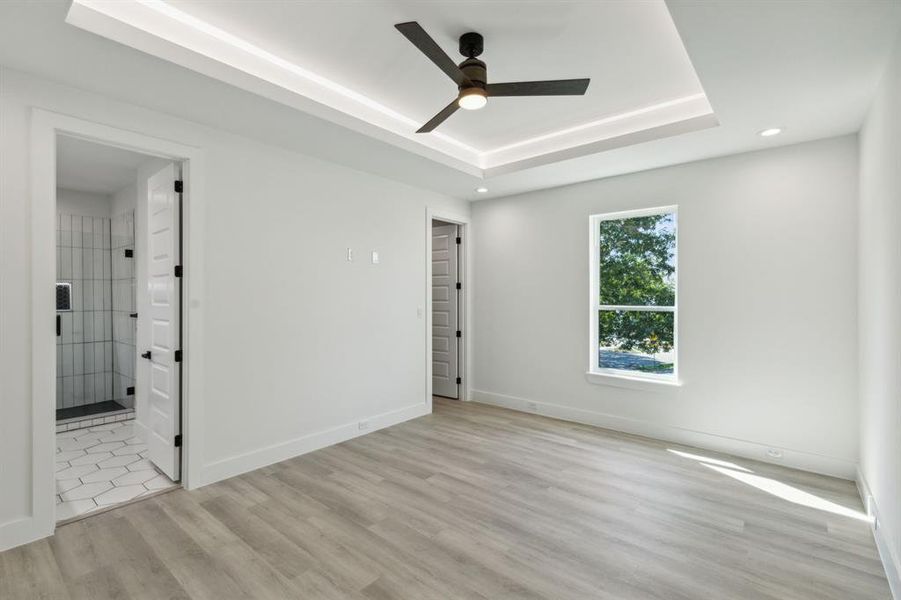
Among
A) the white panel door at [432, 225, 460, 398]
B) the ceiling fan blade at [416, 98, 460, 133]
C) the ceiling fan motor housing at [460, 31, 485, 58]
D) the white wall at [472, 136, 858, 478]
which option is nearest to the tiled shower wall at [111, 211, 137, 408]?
the white panel door at [432, 225, 460, 398]

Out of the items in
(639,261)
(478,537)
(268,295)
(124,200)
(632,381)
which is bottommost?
(478,537)

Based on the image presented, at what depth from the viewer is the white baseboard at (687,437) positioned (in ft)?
11.3

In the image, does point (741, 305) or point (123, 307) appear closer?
point (741, 305)

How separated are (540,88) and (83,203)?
564 centimetres

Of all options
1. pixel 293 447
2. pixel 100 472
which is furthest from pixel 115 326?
pixel 293 447

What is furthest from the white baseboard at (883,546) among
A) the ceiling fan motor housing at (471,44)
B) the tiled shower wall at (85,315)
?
the tiled shower wall at (85,315)

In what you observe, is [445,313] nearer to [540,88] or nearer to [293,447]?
[293,447]

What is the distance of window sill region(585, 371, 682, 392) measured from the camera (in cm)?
426

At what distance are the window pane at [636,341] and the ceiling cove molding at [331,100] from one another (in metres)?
1.78

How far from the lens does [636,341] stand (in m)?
4.55

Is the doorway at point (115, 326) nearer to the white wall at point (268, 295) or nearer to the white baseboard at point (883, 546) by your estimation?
the white wall at point (268, 295)

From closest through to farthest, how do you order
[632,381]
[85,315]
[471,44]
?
[471,44], [632,381], [85,315]

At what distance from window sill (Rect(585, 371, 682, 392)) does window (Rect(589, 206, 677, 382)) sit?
0.16 feet

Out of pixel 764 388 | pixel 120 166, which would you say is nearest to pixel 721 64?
pixel 764 388
